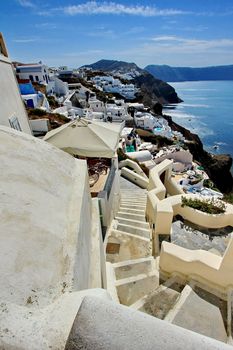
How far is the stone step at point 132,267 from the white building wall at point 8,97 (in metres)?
5.13

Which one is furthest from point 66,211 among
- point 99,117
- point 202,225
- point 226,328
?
point 99,117

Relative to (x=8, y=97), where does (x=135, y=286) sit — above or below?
below

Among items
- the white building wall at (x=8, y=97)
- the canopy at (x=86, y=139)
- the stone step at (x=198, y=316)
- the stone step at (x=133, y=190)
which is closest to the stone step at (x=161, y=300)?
the stone step at (x=198, y=316)

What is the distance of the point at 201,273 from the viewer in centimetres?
542

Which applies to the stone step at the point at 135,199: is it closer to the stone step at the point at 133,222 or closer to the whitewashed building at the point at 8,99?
the stone step at the point at 133,222

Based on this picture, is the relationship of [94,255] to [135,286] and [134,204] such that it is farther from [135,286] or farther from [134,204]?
[134,204]

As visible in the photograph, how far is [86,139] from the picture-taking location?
7707 mm

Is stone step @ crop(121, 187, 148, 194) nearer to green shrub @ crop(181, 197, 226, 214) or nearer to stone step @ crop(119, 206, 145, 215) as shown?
stone step @ crop(119, 206, 145, 215)

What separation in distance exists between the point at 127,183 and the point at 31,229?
12236 millimetres

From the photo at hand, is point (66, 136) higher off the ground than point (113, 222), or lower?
higher

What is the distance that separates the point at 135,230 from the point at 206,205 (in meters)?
2.71

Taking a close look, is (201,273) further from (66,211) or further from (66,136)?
(66,136)

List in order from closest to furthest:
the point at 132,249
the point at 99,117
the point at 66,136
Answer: the point at 132,249 → the point at 66,136 → the point at 99,117

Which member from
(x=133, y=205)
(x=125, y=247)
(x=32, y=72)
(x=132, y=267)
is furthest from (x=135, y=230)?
(x=32, y=72)
